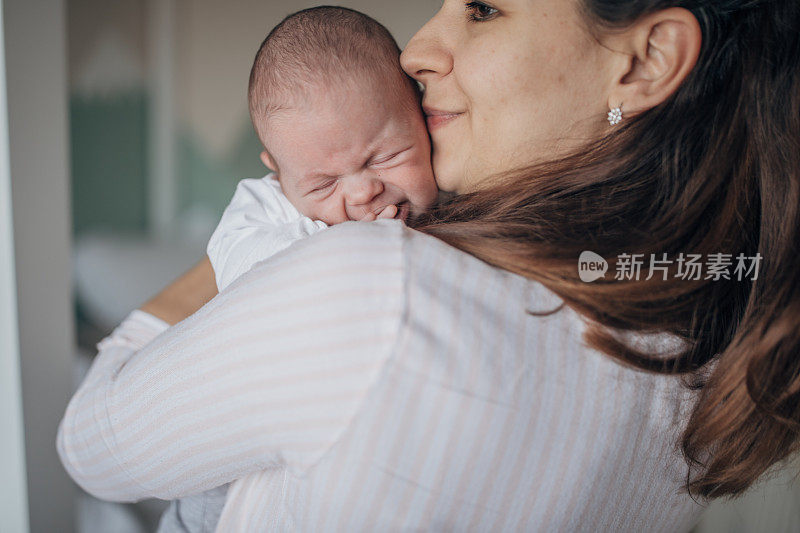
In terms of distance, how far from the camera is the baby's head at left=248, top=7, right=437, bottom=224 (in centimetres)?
80

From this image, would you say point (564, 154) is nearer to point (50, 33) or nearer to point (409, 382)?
point (409, 382)

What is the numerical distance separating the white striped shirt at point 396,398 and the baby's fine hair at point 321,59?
355 mm

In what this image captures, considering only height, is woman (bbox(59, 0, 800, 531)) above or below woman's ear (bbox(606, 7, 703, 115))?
below

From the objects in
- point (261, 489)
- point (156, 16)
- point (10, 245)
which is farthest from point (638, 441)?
point (156, 16)

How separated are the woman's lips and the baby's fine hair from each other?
43 millimetres

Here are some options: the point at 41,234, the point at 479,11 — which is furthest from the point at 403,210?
the point at 41,234

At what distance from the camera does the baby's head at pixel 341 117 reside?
2.62ft

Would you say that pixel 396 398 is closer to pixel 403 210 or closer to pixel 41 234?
pixel 403 210

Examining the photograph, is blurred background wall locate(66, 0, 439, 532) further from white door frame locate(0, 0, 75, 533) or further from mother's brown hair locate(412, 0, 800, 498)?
mother's brown hair locate(412, 0, 800, 498)

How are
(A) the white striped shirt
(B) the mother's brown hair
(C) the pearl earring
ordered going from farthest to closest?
(C) the pearl earring → (B) the mother's brown hair → (A) the white striped shirt

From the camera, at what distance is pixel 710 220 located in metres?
0.62

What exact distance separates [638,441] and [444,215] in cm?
35

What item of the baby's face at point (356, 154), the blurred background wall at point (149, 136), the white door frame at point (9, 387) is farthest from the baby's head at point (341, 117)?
the blurred background wall at point (149, 136)

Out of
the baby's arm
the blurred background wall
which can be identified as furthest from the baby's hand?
the blurred background wall
